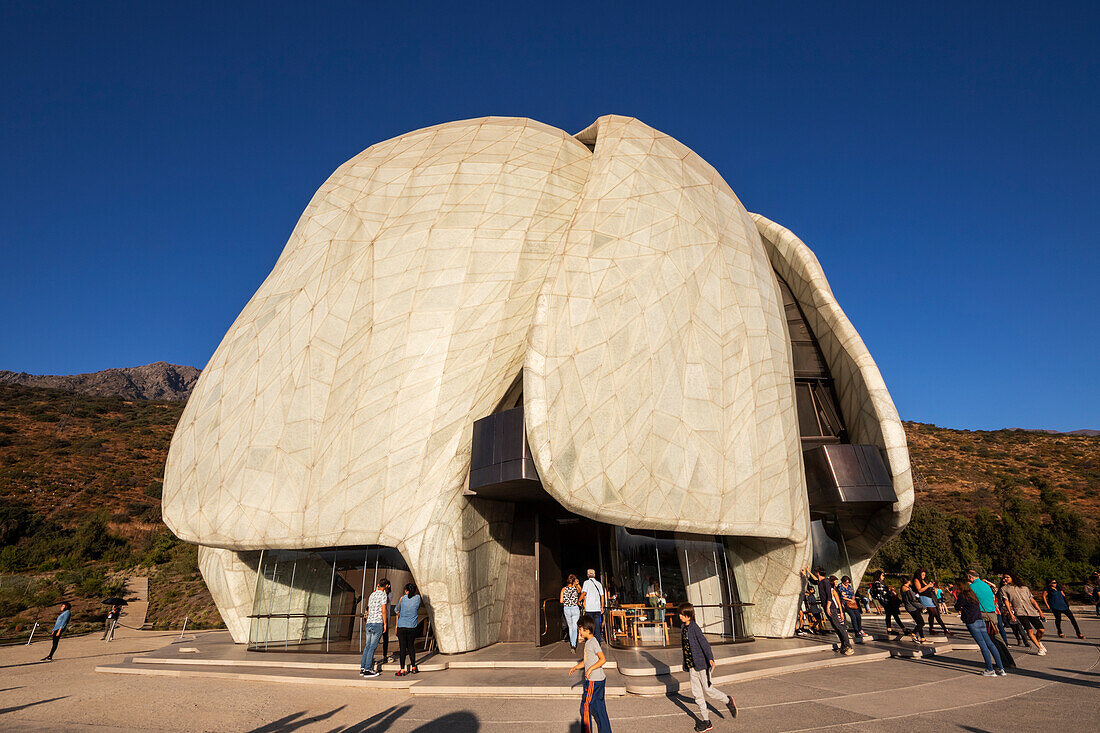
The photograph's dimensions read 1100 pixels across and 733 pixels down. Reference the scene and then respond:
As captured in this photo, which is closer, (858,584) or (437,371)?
(437,371)

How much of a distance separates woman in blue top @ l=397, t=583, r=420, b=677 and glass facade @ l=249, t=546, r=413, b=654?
4.16 m

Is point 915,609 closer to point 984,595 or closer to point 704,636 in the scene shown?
point 984,595

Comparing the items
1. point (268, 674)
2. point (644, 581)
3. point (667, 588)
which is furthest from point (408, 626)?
point (667, 588)

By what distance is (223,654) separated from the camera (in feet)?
50.6

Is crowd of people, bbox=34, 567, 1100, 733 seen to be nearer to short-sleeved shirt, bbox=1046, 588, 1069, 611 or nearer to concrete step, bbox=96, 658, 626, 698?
short-sleeved shirt, bbox=1046, 588, 1069, 611

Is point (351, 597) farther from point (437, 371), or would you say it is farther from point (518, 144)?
point (518, 144)

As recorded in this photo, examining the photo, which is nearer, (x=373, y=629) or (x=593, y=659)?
(x=593, y=659)

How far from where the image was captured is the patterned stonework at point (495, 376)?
12.9 meters

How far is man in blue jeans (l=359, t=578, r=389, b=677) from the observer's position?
36.2 feet

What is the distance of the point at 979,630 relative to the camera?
9.73 meters

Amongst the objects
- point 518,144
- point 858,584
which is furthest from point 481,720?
point 858,584

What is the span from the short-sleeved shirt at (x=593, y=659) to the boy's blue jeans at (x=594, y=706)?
5cm

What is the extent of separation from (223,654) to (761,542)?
619 inches

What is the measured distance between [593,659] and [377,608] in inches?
282
